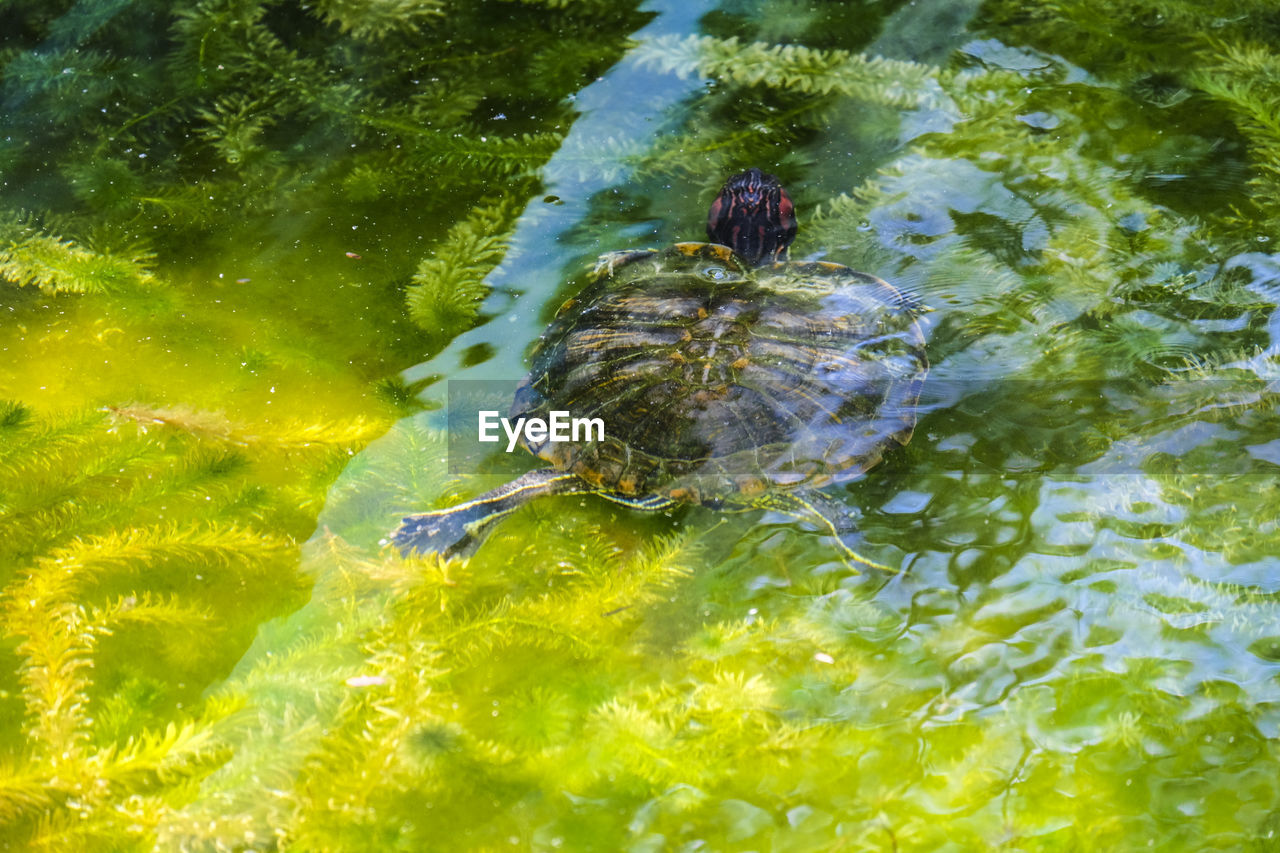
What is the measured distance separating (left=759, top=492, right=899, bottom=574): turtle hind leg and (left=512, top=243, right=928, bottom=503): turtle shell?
38 millimetres

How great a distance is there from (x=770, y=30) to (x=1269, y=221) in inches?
75.0

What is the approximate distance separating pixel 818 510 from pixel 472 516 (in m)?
0.91

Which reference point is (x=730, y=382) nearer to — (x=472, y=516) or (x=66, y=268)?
(x=472, y=516)

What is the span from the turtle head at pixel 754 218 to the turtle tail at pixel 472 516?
0.99 m

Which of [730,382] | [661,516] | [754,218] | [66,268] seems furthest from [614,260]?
[66,268]

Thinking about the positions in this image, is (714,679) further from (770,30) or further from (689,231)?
(770,30)

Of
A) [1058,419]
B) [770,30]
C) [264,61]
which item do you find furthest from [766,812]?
[264,61]

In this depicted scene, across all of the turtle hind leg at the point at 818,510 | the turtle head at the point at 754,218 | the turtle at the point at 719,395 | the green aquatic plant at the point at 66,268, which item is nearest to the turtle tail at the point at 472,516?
the turtle at the point at 719,395

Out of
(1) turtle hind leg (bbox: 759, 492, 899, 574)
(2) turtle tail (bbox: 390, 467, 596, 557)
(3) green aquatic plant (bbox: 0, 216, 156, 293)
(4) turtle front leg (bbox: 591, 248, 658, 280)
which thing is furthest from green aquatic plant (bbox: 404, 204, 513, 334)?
(1) turtle hind leg (bbox: 759, 492, 899, 574)

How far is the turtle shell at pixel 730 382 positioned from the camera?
7.41 feet

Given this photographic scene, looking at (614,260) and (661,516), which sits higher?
(614,260)

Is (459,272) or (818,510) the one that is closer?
(818,510)

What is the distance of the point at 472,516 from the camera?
7.77 feet

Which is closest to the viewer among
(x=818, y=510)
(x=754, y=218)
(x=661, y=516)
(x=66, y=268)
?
(x=818, y=510)
